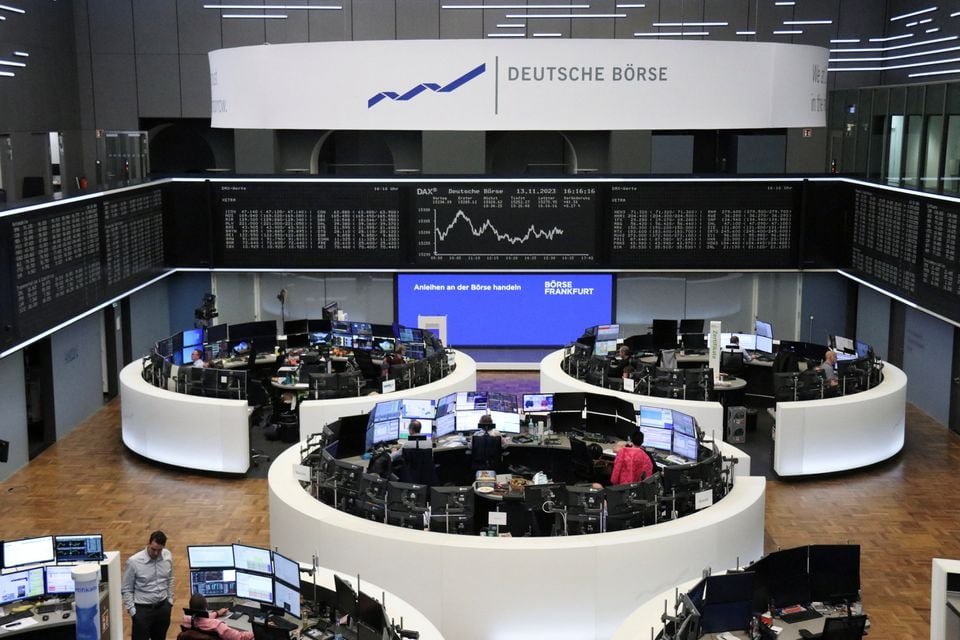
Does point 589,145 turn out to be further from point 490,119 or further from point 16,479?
point 490,119

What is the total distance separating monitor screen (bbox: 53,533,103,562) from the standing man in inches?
14.0

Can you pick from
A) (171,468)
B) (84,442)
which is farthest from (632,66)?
(84,442)

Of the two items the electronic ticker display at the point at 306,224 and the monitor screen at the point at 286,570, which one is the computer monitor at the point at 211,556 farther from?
the electronic ticker display at the point at 306,224

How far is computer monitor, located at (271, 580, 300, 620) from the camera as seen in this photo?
858cm

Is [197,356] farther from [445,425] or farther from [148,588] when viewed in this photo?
[148,588]

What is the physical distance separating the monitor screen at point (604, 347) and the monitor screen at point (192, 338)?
6.06 meters

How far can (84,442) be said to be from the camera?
16.0 metres

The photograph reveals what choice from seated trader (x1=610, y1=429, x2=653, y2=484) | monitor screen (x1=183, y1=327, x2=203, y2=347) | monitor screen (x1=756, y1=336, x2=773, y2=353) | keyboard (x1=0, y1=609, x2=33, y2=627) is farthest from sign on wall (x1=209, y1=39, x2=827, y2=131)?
monitor screen (x1=756, y1=336, x2=773, y2=353)

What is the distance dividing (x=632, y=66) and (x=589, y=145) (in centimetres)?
1703

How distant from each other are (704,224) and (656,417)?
6991 mm

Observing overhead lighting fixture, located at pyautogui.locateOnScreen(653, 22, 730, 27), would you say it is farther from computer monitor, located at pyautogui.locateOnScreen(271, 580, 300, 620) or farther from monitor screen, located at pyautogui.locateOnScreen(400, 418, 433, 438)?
computer monitor, located at pyautogui.locateOnScreen(271, 580, 300, 620)

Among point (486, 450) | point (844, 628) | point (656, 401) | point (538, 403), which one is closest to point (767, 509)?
point (656, 401)

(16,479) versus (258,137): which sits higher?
(258,137)

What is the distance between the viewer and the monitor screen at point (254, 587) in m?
8.78
